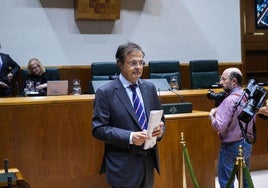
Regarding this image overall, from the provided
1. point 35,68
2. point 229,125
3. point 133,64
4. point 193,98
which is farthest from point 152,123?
point 35,68

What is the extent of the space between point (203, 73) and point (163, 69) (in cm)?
68

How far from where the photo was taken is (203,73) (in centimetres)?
650

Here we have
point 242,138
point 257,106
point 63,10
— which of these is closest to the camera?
point 257,106

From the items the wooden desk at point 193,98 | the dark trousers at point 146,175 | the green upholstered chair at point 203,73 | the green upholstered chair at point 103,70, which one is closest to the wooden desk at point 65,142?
the wooden desk at point 193,98

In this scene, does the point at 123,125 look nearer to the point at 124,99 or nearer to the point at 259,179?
the point at 124,99

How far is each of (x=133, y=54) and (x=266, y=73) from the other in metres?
6.51

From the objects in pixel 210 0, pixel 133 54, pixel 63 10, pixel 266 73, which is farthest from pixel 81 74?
pixel 133 54

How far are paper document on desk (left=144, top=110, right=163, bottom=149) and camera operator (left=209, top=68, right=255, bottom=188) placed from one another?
2.89 feet

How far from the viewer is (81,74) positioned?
6383 mm

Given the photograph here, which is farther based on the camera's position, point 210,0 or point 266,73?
point 266,73

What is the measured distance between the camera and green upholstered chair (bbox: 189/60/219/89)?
6422mm

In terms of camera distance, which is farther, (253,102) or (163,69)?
(163,69)

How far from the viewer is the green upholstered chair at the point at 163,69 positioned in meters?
6.24

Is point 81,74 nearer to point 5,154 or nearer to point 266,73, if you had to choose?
point 5,154
